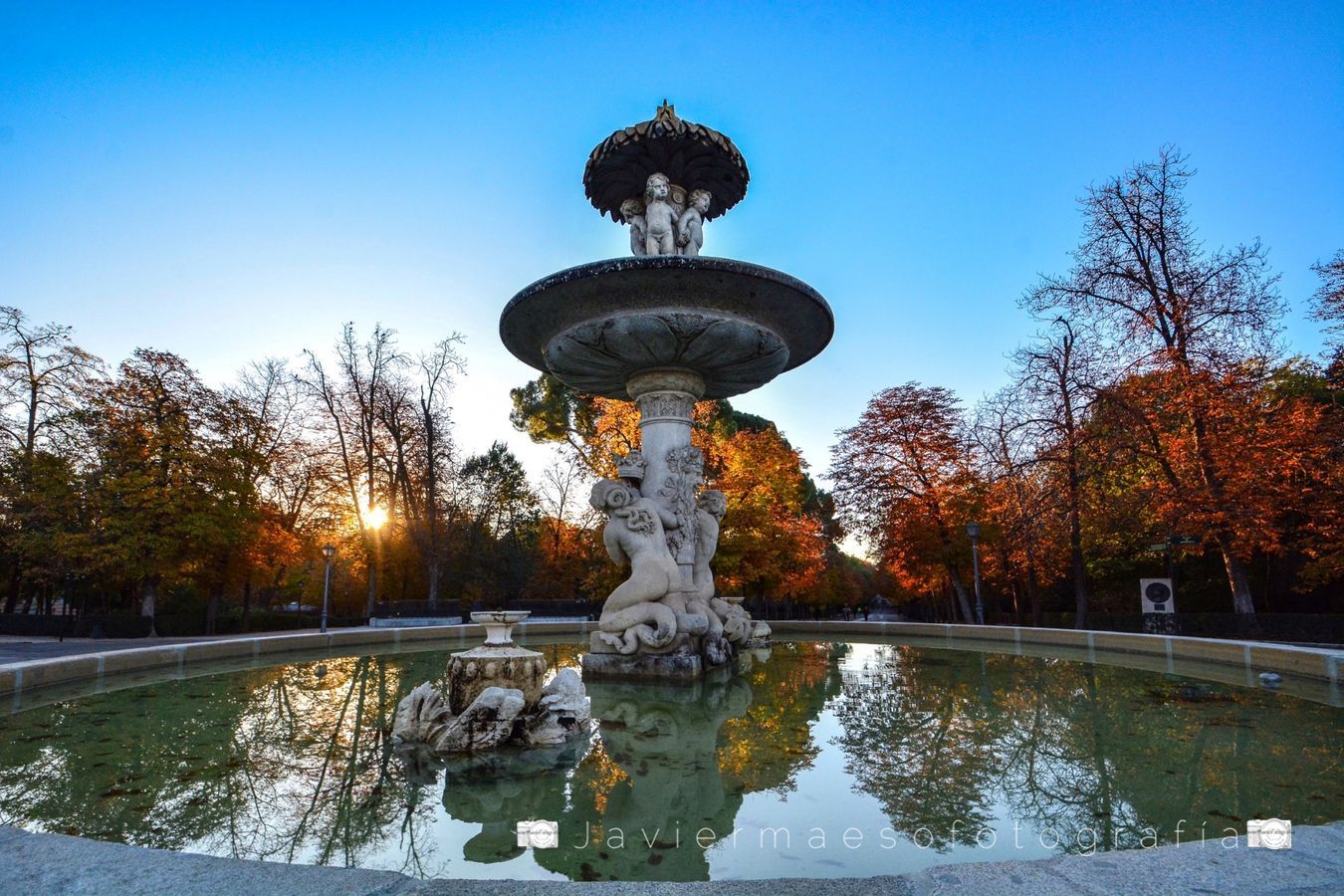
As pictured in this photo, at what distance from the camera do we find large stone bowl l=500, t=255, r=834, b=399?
7660mm

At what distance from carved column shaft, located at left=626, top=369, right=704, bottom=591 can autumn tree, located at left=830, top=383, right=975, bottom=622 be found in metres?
15.9

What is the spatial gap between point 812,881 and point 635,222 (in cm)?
973

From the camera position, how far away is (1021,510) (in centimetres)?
Answer: 1830

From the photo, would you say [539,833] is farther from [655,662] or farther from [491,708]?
[655,662]

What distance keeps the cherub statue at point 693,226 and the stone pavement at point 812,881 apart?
922cm

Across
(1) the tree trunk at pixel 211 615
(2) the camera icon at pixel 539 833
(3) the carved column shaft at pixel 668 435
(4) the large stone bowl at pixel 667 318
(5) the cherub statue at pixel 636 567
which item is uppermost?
A: (4) the large stone bowl at pixel 667 318

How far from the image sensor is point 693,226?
1050cm

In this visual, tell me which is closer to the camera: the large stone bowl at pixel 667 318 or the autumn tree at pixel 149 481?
the large stone bowl at pixel 667 318

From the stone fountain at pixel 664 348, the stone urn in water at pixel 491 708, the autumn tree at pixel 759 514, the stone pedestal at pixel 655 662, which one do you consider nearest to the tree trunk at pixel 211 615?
the autumn tree at pixel 759 514

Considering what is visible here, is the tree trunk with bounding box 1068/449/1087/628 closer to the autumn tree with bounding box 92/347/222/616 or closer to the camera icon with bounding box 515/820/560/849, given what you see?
the camera icon with bounding box 515/820/560/849

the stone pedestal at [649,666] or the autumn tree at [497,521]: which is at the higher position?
the autumn tree at [497,521]

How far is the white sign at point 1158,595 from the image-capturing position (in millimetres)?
14055

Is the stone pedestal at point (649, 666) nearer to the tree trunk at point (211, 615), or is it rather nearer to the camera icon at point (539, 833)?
the camera icon at point (539, 833)

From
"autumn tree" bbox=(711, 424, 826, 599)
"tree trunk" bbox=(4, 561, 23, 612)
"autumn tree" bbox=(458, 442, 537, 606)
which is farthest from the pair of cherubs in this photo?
"autumn tree" bbox=(458, 442, 537, 606)
